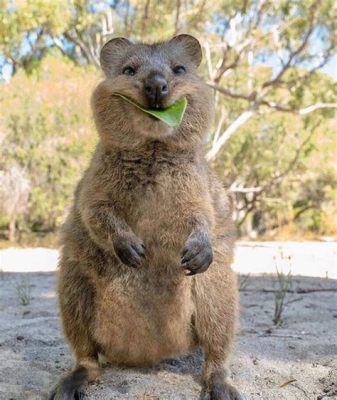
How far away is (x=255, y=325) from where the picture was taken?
466cm

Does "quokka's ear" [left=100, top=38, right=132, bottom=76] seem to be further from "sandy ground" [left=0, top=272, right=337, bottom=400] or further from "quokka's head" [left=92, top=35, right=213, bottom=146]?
"sandy ground" [left=0, top=272, right=337, bottom=400]

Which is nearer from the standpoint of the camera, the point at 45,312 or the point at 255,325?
the point at 255,325

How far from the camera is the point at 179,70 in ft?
10.8

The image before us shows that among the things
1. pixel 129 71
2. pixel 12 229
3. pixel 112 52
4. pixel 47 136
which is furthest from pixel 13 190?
pixel 129 71

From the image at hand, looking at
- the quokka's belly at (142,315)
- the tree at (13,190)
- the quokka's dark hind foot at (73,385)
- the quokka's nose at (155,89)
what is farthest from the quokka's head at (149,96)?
the tree at (13,190)

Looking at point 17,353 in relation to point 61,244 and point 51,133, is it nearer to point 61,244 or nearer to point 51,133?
point 61,244

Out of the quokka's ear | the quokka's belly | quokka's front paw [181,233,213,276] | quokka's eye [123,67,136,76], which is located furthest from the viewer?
the quokka's ear

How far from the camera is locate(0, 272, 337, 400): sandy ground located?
297cm

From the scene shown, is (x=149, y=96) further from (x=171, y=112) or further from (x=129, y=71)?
(x=129, y=71)

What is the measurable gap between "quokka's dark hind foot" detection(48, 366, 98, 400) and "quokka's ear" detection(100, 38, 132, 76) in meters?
1.75

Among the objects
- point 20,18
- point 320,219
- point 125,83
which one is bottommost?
point 320,219

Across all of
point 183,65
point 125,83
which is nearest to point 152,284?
point 125,83

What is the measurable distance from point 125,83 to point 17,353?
1.88m

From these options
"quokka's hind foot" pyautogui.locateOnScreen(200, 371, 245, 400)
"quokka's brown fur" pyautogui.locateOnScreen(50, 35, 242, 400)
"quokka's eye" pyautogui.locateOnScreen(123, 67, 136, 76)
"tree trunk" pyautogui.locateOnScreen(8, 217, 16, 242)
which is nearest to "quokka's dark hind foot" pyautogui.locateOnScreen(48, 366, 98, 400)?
"quokka's brown fur" pyautogui.locateOnScreen(50, 35, 242, 400)
